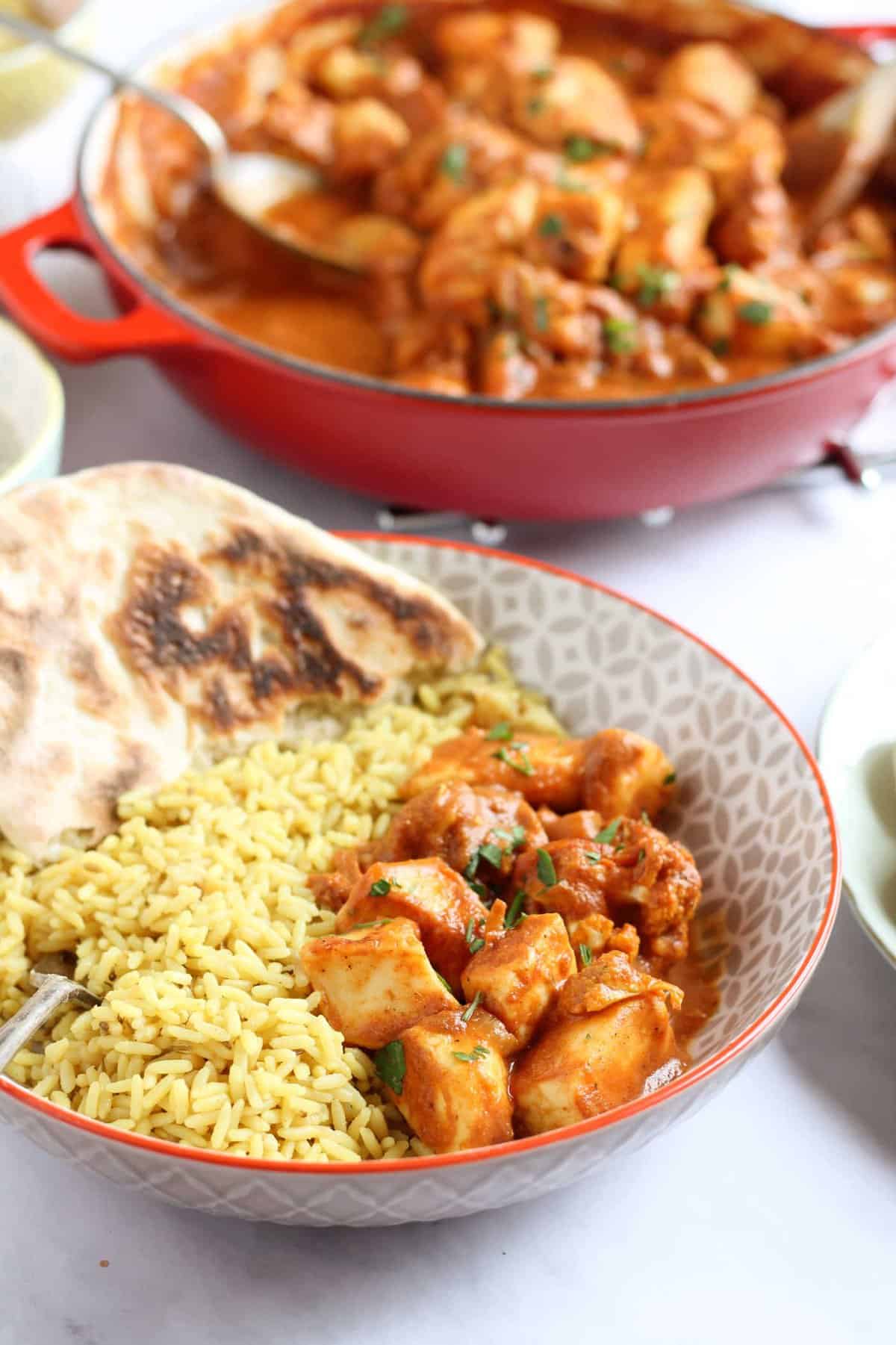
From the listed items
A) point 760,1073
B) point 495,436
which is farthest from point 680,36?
point 760,1073

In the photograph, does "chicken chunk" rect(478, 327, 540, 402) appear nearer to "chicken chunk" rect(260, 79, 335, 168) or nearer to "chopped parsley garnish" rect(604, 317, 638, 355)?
"chopped parsley garnish" rect(604, 317, 638, 355)

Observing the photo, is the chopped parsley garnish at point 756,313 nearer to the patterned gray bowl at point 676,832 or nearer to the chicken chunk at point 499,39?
the patterned gray bowl at point 676,832

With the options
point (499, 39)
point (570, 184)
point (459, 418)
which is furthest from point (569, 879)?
point (499, 39)

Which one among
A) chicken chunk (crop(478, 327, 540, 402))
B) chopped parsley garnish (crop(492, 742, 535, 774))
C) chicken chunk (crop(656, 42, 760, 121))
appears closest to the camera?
chopped parsley garnish (crop(492, 742, 535, 774))

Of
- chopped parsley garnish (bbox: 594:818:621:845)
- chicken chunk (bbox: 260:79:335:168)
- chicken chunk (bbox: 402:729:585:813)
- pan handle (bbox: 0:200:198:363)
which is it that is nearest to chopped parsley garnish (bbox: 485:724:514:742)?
chicken chunk (bbox: 402:729:585:813)

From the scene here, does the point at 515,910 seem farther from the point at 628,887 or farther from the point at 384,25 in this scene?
the point at 384,25

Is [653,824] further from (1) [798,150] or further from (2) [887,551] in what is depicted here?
(1) [798,150]

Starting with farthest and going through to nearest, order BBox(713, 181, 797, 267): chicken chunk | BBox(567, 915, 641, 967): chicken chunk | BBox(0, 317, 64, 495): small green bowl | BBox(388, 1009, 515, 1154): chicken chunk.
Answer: BBox(713, 181, 797, 267): chicken chunk < BBox(0, 317, 64, 495): small green bowl < BBox(567, 915, 641, 967): chicken chunk < BBox(388, 1009, 515, 1154): chicken chunk

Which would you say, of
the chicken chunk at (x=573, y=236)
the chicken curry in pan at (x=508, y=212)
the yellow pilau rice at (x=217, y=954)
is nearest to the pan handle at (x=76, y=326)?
the chicken curry in pan at (x=508, y=212)
